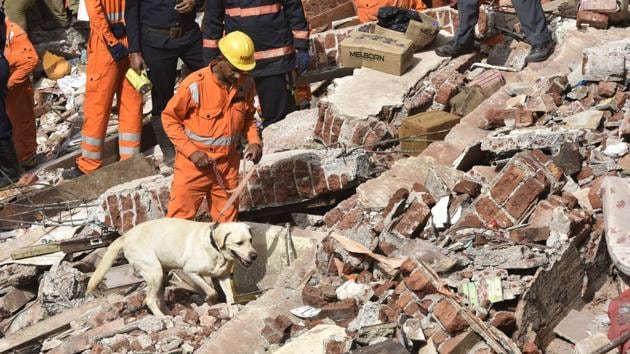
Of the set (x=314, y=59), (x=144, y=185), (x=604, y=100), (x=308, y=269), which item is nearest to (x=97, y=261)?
(x=144, y=185)

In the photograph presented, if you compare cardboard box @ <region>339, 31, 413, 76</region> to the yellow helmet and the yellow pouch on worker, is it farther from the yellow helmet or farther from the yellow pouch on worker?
the yellow helmet

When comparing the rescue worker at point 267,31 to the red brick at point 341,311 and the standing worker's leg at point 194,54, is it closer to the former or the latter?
the standing worker's leg at point 194,54

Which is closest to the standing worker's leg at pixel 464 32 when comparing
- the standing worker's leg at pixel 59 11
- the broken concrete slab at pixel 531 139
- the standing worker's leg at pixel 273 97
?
the standing worker's leg at pixel 273 97

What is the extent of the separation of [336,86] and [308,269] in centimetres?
260

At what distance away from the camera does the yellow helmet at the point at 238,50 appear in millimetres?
6176

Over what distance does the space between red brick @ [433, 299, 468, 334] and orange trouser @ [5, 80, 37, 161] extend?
550cm

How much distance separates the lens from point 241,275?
22.5 ft

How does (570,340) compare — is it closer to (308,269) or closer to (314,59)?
(308,269)

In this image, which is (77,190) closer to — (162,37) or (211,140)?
(162,37)

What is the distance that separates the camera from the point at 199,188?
673 cm

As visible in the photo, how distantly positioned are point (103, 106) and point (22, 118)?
125 centimetres

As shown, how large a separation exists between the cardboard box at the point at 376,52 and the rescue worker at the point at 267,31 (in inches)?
33.8

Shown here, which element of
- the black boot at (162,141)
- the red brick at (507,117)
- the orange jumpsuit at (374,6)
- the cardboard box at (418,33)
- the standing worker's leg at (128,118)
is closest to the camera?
the red brick at (507,117)

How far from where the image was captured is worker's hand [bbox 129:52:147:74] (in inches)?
324
